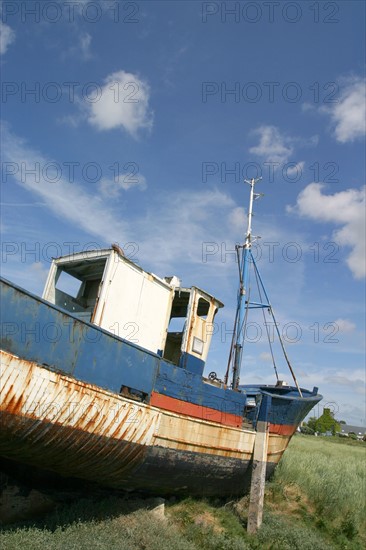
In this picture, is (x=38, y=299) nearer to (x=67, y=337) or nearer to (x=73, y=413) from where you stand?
(x=67, y=337)

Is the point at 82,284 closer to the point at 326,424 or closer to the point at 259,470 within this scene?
the point at 259,470

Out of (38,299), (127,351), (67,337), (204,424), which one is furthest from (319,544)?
(38,299)

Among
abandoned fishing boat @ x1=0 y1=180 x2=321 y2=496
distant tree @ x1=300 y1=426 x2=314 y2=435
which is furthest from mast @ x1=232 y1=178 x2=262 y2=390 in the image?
distant tree @ x1=300 y1=426 x2=314 y2=435

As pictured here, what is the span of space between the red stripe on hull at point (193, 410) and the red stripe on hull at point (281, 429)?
56.2 inches

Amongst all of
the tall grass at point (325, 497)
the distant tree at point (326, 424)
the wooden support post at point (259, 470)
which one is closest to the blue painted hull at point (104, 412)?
the wooden support post at point (259, 470)

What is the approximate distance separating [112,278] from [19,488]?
4286mm

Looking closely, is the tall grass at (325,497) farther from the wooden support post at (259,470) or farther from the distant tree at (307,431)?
the distant tree at (307,431)

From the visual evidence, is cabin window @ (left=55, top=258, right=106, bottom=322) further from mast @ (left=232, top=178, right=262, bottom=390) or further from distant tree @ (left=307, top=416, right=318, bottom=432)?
distant tree @ (left=307, top=416, right=318, bottom=432)

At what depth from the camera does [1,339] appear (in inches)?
214

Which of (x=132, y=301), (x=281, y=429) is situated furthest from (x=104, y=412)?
(x=281, y=429)

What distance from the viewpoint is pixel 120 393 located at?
6848 millimetres

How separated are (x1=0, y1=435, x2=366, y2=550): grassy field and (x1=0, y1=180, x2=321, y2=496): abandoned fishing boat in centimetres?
48

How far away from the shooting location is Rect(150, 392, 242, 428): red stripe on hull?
292 inches

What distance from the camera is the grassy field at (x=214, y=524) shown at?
6434 mm
